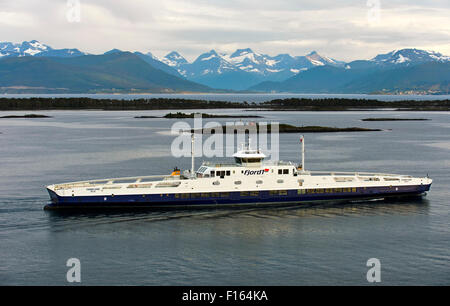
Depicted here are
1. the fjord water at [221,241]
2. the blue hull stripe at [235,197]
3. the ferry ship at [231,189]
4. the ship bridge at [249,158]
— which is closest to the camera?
the fjord water at [221,241]

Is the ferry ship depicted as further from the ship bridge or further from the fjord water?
the fjord water

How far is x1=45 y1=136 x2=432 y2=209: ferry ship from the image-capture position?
1668 inches

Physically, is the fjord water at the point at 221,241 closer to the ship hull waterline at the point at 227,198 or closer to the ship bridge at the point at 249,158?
the ship hull waterline at the point at 227,198

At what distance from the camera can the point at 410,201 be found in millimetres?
46656

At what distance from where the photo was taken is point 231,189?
4391 cm

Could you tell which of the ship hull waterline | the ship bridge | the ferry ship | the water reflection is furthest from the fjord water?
the ship bridge

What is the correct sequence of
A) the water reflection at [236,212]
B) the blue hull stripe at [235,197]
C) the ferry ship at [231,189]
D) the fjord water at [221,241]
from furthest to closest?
the ferry ship at [231,189] < the blue hull stripe at [235,197] < the water reflection at [236,212] < the fjord water at [221,241]

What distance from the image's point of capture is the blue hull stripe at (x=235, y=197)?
42.2 meters

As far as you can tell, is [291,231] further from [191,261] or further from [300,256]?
[191,261]

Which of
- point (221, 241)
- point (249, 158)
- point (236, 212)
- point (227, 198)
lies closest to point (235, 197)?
point (227, 198)

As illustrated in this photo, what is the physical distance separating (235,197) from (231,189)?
0.80m

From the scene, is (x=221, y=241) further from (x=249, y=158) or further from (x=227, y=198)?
(x=249, y=158)

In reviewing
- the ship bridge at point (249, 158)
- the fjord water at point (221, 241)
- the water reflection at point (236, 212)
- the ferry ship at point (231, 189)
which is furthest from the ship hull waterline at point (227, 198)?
the ship bridge at point (249, 158)

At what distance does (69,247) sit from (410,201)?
31039 millimetres
